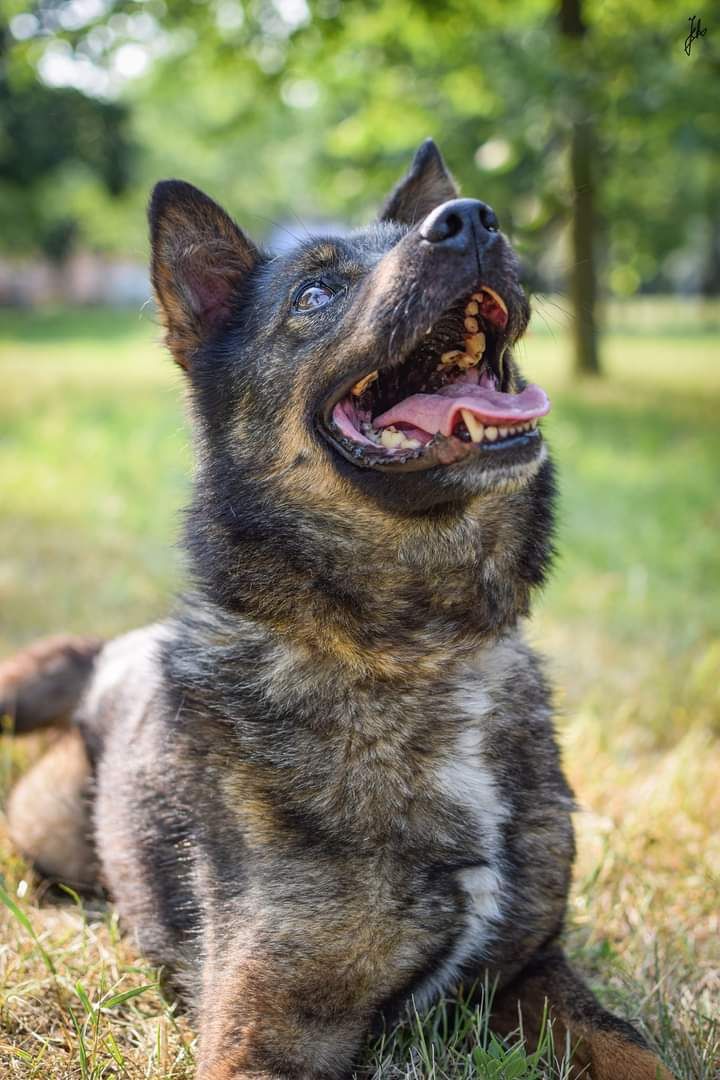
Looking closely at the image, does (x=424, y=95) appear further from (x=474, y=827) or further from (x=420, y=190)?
(x=474, y=827)

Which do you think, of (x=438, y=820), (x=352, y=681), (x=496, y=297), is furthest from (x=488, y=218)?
(x=438, y=820)

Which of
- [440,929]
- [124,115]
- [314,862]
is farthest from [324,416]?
[124,115]

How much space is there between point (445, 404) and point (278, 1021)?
1525 millimetres

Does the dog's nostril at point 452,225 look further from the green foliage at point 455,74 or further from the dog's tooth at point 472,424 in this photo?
the green foliage at point 455,74

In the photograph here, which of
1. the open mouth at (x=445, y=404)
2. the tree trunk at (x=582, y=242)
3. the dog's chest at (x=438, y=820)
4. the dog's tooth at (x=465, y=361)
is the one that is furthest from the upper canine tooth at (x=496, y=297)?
the tree trunk at (x=582, y=242)

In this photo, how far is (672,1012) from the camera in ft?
8.75

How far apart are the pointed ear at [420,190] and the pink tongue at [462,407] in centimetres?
101

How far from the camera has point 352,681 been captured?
2600 mm

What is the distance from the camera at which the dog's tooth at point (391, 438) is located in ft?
8.52

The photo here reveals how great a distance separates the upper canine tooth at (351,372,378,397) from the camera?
268cm

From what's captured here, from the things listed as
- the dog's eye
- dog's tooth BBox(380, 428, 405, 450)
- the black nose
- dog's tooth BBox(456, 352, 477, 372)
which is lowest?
dog's tooth BBox(380, 428, 405, 450)

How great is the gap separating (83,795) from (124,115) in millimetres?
23491

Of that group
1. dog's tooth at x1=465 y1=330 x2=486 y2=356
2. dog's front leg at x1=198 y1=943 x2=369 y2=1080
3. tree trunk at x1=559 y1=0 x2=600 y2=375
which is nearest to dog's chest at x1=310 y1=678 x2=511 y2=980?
dog's front leg at x1=198 y1=943 x2=369 y2=1080

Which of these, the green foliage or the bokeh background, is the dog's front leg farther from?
the green foliage
